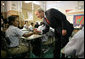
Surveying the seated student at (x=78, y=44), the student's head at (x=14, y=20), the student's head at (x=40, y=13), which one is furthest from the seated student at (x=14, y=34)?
the seated student at (x=78, y=44)

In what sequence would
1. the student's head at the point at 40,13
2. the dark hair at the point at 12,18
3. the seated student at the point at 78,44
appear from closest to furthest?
the seated student at the point at 78,44 → the dark hair at the point at 12,18 → the student's head at the point at 40,13

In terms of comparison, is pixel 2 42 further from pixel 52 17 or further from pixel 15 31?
pixel 52 17

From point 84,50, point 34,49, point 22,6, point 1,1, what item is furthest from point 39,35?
point 84,50

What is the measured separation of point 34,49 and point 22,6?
3.17 feet

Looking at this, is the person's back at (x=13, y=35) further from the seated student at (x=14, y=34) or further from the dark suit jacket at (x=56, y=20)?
the dark suit jacket at (x=56, y=20)

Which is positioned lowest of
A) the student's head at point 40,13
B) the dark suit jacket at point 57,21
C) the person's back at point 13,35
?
the person's back at point 13,35

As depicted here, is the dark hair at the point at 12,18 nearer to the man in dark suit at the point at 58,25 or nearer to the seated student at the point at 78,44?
the man in dark suit at the point at 58,25

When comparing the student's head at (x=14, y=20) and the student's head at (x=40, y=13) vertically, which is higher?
the student's head at (x=40, y=13)

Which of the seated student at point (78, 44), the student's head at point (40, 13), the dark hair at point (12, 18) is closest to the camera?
the seated student at point (78, 44)

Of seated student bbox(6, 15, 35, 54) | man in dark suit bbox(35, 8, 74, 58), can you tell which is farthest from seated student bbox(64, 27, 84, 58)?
seated student bbox(6, 15, 35, 54)

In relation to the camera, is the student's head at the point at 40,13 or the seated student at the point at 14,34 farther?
the student's head at the point at 40,13

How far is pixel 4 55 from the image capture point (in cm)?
93

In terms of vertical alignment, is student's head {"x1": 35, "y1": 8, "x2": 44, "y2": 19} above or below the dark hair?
above

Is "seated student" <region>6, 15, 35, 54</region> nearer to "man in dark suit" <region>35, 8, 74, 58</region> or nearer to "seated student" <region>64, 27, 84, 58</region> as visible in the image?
"man in dark suit" <region>35, 8, 74, 58</region>
